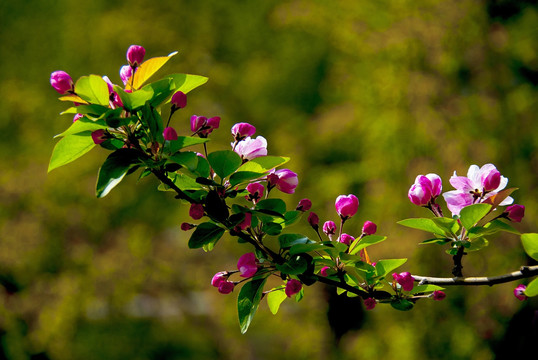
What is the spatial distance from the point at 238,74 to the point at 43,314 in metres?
2.47

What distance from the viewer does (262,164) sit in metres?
0.59

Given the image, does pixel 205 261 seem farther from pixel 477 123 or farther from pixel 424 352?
pixel 477 123

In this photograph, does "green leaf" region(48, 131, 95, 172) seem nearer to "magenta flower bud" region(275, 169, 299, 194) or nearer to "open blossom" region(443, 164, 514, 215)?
"magenta flower bud" region(275, 169, 299, 194)

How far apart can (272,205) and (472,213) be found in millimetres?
210

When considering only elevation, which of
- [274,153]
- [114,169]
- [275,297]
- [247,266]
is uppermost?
[114,169]

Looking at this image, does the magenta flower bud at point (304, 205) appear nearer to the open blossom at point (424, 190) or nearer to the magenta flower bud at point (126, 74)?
the open blossom at point (424, 190)

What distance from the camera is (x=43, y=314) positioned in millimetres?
3641

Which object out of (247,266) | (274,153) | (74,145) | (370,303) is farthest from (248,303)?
(274,153)

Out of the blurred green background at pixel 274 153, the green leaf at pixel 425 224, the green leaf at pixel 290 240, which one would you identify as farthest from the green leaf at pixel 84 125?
the blurred green background at pixel 274 153

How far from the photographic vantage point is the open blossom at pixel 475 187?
581 mm

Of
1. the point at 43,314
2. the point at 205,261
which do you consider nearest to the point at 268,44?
the point at 205,261

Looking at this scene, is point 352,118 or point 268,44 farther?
point 268,44

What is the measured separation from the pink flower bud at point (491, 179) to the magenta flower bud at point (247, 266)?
273 mm

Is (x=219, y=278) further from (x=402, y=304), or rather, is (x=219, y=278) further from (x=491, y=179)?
(x=491, y=179)
